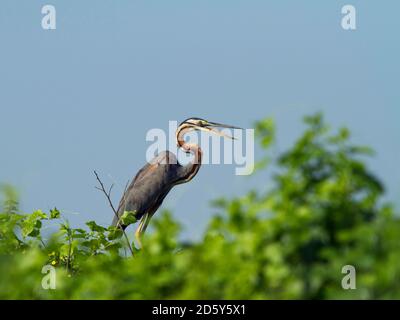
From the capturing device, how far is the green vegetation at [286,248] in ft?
15.6

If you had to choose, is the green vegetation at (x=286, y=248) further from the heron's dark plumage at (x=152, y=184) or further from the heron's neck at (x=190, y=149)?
the heron's neck at (x=190, y=149)

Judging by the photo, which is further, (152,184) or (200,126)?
(200,126)

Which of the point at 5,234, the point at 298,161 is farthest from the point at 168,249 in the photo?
the point at 5,234

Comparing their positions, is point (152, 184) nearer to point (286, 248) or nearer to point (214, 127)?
point (214, 127)

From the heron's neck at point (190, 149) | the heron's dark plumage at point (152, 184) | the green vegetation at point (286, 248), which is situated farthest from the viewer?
the heron's neck at point (190, 149)

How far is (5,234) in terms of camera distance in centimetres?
817

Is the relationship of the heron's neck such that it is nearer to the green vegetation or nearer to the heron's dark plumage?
the heron's dark plumage

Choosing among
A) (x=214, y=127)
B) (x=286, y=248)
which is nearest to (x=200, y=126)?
(x=214, y=127)

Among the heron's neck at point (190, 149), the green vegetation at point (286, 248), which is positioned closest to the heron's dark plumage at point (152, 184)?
the heron's neck at point (190, 149)

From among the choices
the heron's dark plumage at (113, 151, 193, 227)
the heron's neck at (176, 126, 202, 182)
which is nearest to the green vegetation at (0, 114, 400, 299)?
the heron's dark plumage at (113, 151, 193, 227)

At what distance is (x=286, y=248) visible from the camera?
4.84 m

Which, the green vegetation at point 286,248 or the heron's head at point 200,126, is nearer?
the green vegetation at point 286,248

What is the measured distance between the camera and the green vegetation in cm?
477
